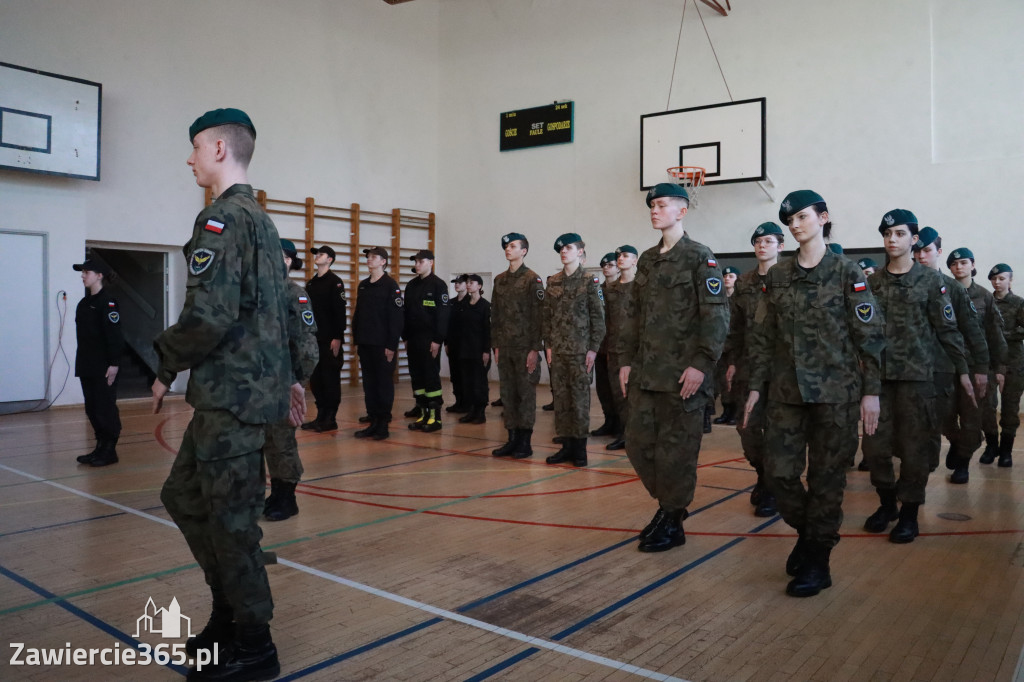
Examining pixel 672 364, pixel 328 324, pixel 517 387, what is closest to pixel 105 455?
pixel 328 324

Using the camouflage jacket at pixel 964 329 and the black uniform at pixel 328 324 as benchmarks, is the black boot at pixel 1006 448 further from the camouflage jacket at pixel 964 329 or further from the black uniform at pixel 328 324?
the black uniform at pixel 328 324

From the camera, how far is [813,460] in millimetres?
3307

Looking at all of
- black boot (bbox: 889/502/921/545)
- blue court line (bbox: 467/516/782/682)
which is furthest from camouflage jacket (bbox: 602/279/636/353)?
black boot (bbox: 889/502/921/545)

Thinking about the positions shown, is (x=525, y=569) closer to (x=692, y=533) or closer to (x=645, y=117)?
(x=692, y=533)

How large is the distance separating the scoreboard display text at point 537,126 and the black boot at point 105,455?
931 centimetres

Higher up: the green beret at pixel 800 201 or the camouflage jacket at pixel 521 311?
the green beret at pixel 800 201

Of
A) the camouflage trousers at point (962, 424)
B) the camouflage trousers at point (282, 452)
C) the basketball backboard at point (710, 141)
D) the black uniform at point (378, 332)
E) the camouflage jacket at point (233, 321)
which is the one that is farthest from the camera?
the basketball backboard at point (710, 141)

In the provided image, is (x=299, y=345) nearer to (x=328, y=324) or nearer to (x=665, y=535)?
(x=665, y=535)

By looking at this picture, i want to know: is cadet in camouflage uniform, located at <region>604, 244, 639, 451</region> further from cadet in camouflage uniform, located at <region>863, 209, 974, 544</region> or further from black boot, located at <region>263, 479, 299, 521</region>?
black boot, located at <region>263, 479, 299, 521</region>

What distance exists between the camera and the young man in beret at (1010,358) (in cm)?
637

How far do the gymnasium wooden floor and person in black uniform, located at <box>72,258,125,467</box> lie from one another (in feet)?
1.38

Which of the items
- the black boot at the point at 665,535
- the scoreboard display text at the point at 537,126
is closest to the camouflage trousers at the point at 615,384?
the black boot at the point at 665,535

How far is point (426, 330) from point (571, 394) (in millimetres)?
2808

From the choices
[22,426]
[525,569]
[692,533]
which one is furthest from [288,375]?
[22,426]
